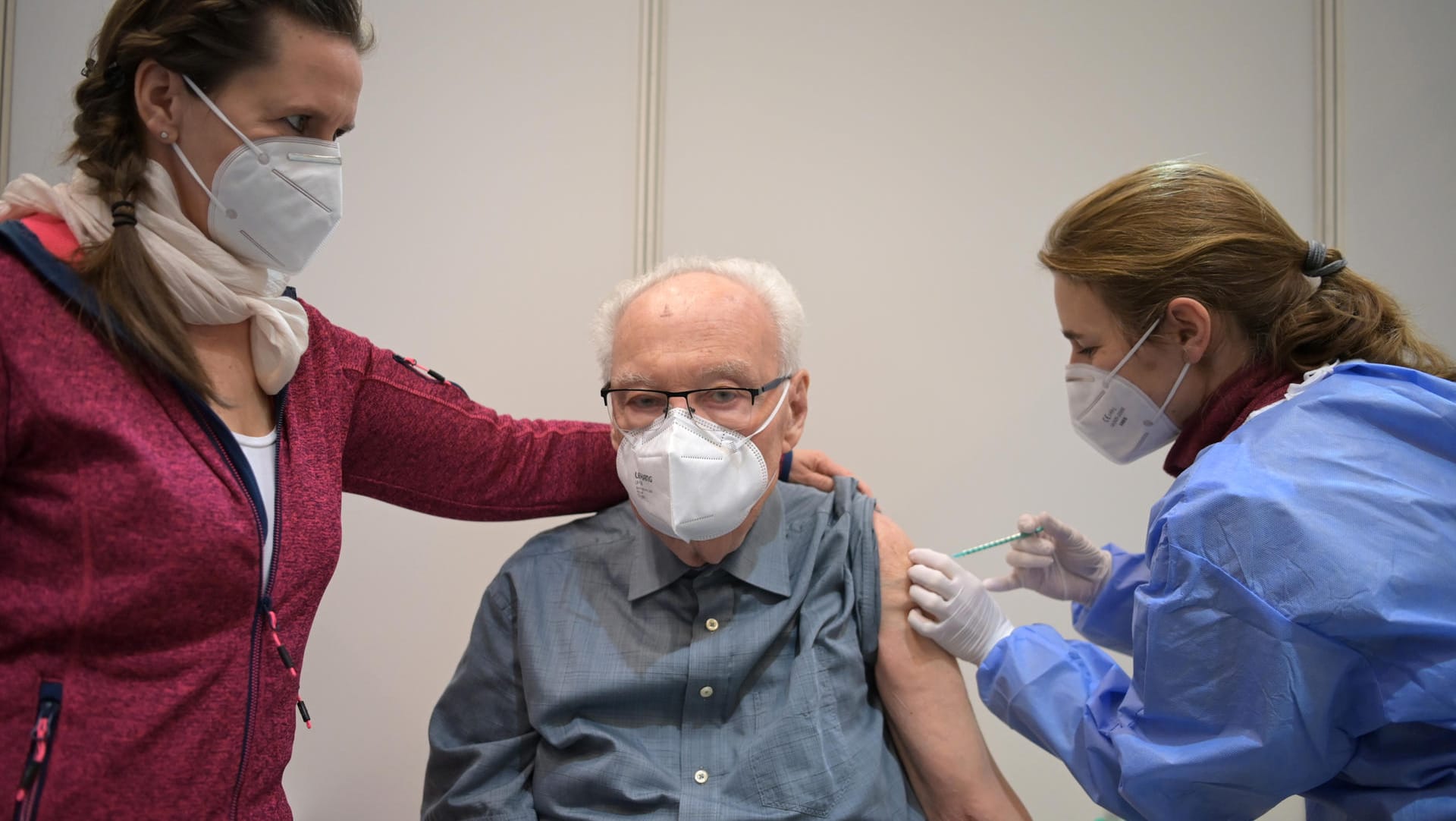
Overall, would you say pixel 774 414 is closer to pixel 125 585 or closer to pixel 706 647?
pixel 706 647

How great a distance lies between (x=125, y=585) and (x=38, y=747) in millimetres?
178

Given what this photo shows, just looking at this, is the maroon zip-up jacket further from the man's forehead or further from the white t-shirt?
the man's forehead

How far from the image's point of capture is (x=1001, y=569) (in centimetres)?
238

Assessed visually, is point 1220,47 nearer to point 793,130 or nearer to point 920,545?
point 793,130

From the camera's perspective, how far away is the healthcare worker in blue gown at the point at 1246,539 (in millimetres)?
1188

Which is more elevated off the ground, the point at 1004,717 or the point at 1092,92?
the point at 1092,92

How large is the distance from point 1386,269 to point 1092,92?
880 millimetres

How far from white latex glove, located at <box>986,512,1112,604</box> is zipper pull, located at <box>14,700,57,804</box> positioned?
1549 millimetres

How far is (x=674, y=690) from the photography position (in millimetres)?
1591

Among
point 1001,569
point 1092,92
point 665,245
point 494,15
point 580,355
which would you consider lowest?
point 1001,569

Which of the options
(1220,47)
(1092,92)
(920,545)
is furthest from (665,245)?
(1220,47)

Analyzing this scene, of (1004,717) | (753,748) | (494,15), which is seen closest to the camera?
(753,748)

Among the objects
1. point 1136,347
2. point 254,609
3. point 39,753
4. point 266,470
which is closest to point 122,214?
point 266,470

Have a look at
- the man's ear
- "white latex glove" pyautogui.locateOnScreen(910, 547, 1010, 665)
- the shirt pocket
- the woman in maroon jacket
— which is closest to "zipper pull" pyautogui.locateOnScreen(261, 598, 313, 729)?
the woman in maroon jacket
